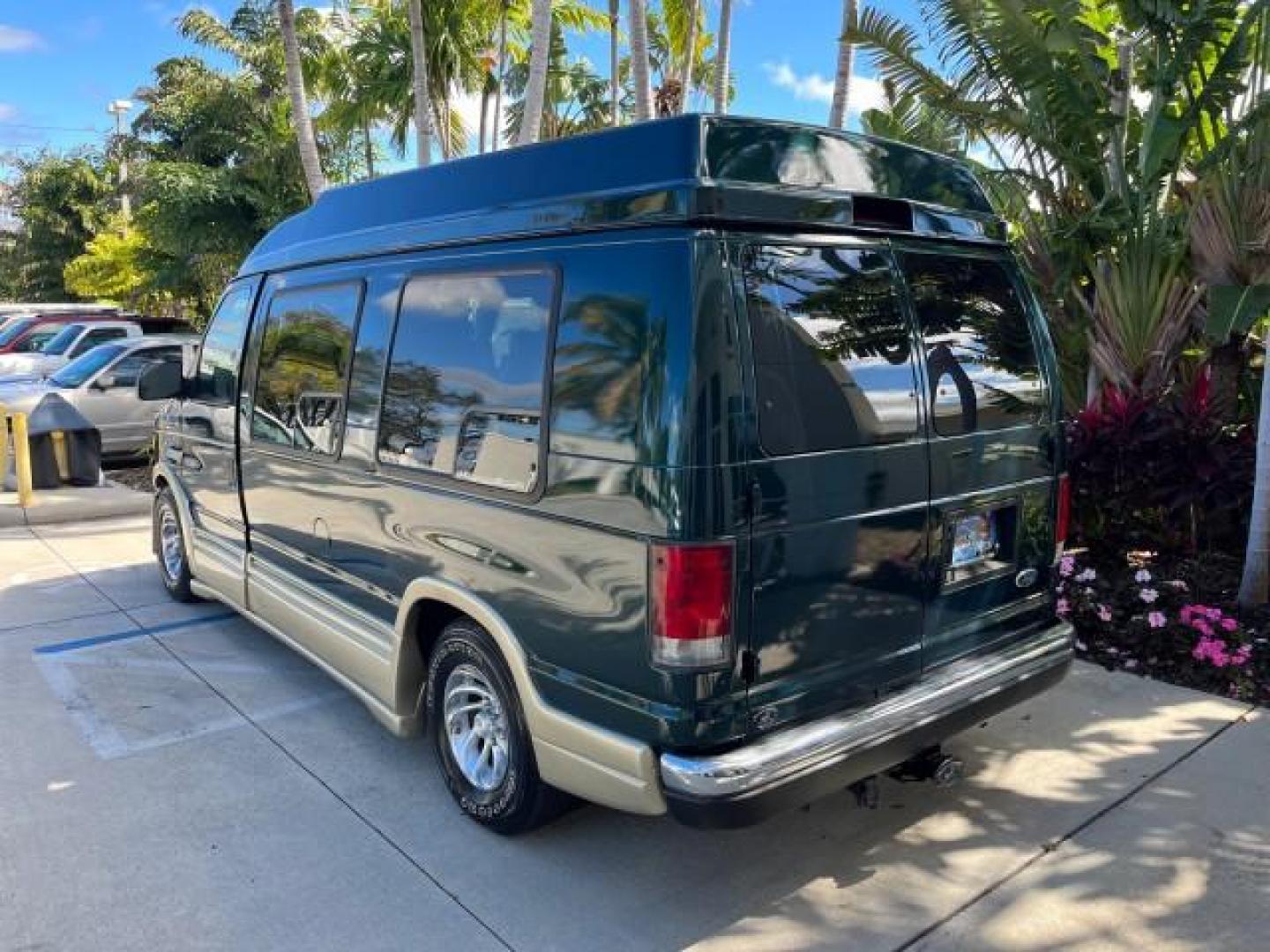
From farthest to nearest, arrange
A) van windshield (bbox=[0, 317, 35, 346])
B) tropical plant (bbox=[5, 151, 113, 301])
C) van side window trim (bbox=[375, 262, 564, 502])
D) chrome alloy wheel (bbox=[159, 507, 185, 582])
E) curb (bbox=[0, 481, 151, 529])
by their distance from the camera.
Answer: tropical plant (bbox=[5, 151, 113, 301]) < van windshield (bbox=[0, 317, 35, 346]) < curb (bbox=[0, 481, 151, 529]) < chrome alloy wheel (bbox=[159, 507, 185, 582]) < van side window trim (bbox=[375, 262, 564, 502])

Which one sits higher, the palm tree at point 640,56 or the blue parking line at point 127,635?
the palm tree at point 640,56

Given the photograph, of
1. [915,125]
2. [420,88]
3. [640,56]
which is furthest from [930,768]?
[420,88]

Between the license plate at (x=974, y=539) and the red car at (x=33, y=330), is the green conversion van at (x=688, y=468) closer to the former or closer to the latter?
the license plate at (x=974, y=539)

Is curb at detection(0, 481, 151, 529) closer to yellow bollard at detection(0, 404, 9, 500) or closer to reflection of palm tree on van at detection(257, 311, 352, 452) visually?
yellow bollard at detection(0, 404, 9, 500)

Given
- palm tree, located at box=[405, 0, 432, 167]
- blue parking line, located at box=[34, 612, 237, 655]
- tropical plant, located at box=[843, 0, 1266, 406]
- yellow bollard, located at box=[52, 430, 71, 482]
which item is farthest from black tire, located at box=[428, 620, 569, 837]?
palm tree, located at box=[405, 0, 432, 167]

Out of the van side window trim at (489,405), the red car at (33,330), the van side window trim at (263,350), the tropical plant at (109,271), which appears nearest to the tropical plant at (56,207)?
the tropical plant at (109,271)

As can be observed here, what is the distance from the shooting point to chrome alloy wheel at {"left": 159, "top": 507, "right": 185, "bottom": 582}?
20.6ft

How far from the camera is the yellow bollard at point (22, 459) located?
29.4ft

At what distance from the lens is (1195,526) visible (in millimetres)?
6273

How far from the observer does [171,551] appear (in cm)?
645

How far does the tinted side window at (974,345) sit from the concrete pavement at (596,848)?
1.51m

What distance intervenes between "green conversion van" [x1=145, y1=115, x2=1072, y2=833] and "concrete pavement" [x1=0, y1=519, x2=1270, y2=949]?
34cm

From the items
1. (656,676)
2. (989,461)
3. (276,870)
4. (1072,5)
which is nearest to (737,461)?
(656,676)

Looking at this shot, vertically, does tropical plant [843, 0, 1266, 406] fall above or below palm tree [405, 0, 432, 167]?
below
